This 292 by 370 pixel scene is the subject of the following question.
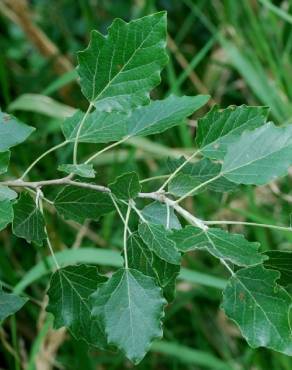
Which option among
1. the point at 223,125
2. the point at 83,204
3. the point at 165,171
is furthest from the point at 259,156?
the point at 165,171

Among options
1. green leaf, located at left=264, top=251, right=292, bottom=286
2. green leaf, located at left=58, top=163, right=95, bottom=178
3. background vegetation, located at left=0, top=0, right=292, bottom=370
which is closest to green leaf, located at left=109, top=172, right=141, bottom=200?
green leaf, located at left=58, top=163, right=95, bottom=178

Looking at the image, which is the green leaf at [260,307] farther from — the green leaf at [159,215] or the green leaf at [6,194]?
the green leaf at [6,194]

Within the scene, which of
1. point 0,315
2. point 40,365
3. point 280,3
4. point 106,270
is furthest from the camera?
point 280,3

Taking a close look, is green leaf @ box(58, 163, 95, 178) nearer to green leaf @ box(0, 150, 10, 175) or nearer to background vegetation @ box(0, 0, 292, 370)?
green leaf @ box(0, 150, 10, 175)

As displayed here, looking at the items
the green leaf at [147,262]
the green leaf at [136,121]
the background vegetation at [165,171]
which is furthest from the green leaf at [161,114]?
the background vegetation at [165,171]

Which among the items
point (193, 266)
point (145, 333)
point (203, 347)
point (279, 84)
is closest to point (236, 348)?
point (203, 347)

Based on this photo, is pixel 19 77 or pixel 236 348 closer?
pixel 236 348

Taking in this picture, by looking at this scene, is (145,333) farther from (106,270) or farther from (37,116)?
(37,116)
